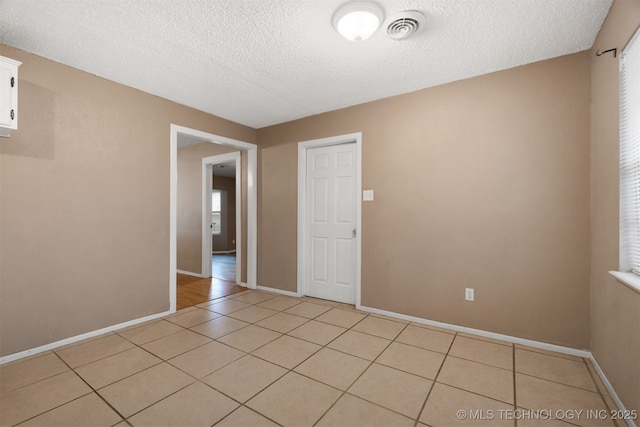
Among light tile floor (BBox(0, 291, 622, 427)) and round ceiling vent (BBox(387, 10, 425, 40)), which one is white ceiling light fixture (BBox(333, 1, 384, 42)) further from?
light tile floor (BBox(0, 291, 622, 427))

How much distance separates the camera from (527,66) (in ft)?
8.13

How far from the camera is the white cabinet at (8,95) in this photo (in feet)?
6.58

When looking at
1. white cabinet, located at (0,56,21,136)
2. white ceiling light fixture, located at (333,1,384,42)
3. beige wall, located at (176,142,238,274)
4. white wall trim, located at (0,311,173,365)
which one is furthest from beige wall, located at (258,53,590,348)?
beige wall, located at (176,142,238,274)

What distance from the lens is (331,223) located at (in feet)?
12.5

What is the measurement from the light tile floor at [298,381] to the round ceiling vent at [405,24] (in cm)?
248

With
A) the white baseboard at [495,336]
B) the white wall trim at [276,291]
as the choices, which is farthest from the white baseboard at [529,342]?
the white wall trim at [276,291]

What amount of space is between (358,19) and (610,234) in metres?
2.19

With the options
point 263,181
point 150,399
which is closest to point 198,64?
point 263,181

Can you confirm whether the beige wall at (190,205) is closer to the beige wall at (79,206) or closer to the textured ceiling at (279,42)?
the beige wall at (79,206)

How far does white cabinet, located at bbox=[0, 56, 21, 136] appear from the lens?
2.01 meters

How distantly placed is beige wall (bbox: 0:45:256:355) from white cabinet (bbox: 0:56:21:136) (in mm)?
245

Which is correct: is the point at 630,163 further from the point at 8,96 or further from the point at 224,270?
the point at 224,270

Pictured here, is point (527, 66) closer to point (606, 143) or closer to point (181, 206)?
point (606, 143)

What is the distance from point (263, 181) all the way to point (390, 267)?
90.4 inches
